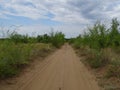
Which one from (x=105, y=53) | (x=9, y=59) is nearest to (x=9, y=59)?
(x=9, y=59)

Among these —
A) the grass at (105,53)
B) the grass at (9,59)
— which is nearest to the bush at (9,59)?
the grass at (9,59)

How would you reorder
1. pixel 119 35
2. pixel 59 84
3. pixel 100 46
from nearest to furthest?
pixel 59 84
pixel 100 46
pixel 119 35

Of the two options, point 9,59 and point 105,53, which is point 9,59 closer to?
point 9,59

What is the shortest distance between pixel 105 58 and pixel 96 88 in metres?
8.69

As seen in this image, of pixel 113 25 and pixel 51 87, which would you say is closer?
pixel 51 87

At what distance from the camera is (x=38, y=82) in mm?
13023

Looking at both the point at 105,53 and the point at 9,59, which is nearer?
the point at 9,59

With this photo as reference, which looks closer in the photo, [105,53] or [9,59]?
[9,59]

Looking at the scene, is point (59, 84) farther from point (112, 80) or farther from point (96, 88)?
point (112, 80)

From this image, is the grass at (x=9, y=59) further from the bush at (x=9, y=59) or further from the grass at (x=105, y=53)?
the grass at (x=105, y=53)

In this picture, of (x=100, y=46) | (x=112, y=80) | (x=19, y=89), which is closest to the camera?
(x=19, y=89)

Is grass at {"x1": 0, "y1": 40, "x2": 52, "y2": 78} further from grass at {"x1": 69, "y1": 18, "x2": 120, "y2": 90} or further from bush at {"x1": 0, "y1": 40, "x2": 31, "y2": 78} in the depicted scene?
grass at {"x1": 69, "y1": 18, "x2": 120, "y2": 90}

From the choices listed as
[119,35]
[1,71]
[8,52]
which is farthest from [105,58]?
[119,35]

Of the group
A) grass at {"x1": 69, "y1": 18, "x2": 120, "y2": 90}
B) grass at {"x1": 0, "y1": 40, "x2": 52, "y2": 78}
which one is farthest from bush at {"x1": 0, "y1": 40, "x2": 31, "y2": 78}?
grass at {"x1": 69, "y1": 18, "x2": 120, "y2": 90}
